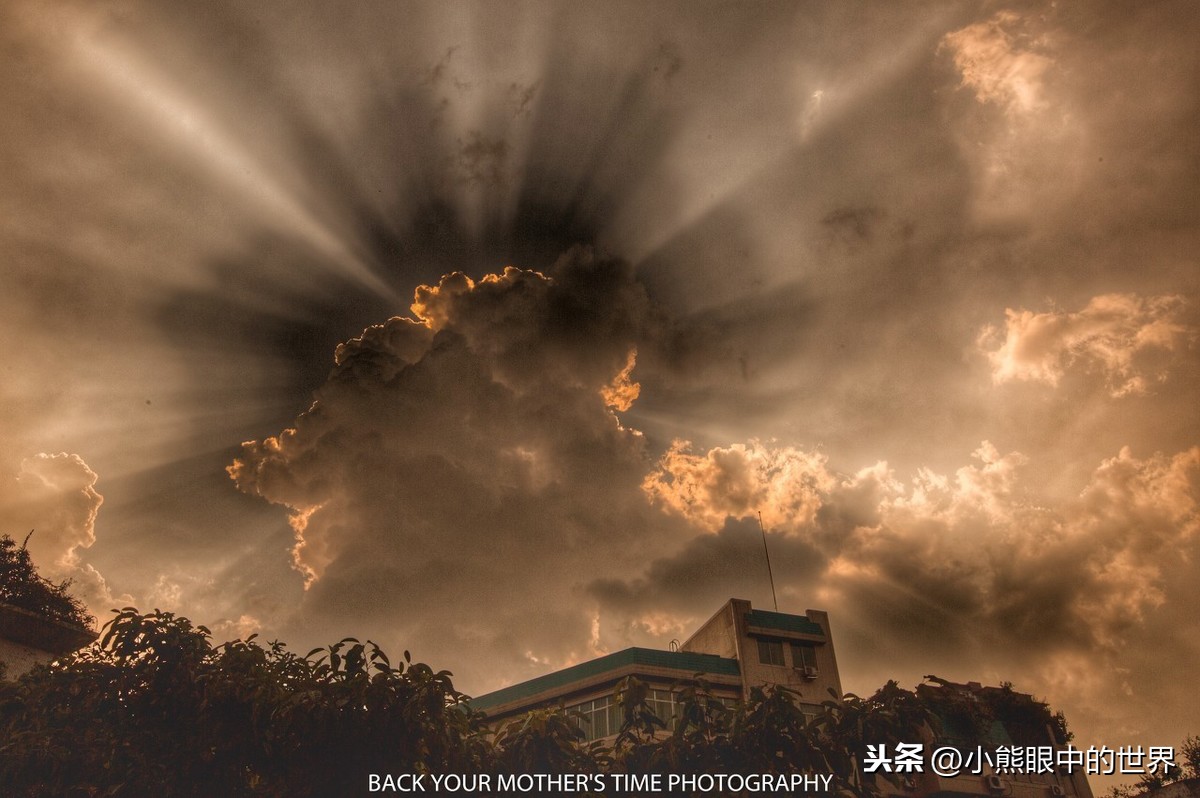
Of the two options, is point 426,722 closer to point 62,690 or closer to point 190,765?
point 190,765

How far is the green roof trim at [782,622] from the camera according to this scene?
44.3 meters

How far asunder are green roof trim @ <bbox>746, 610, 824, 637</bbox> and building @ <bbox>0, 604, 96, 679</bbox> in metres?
31.5

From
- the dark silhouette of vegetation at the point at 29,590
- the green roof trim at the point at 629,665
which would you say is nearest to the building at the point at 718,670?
the green roof trim at the point at 629,665

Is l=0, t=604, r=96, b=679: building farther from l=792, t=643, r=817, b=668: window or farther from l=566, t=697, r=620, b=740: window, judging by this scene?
l=792, t=643, r=817, b=668: window

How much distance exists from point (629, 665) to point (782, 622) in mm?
9893

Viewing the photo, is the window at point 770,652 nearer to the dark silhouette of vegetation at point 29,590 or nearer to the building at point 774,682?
the building at point 774,682

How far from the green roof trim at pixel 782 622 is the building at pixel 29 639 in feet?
103

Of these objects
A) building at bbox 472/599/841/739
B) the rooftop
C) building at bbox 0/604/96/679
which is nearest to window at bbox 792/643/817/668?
building at bbox 472/599/841/739

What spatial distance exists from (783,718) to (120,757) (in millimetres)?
13945

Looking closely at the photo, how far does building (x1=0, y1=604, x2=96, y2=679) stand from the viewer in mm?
23844

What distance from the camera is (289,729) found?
1630 cm

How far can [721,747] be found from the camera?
60.2 feet

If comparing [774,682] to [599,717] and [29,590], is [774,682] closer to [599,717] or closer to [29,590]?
[599,717]

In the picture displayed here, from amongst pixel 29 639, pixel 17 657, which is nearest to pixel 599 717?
pixel 29 639
